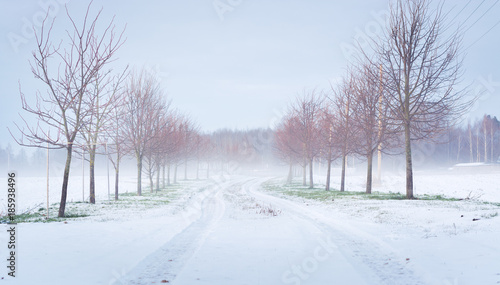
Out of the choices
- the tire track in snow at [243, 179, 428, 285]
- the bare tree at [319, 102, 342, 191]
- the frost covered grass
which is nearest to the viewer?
the tire track in snow at [243, 179, 428, 285]

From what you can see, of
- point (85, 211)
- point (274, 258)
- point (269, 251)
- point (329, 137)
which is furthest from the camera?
point (329, 137)

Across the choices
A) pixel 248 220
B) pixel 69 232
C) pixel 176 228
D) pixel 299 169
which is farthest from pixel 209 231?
pixel 299 169

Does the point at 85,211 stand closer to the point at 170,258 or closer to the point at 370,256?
the point at 170,258

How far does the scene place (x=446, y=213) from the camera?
34.9 ft

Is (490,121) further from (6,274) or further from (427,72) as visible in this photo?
(6,274)

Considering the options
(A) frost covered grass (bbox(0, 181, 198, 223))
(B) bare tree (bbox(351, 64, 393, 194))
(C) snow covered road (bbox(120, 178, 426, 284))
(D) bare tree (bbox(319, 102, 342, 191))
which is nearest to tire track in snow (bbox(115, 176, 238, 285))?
(C) snow covered road (bbox(120, 178, 426, 284))

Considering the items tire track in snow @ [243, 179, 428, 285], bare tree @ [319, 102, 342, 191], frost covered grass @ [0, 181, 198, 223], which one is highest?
bare tree @ [319, 102, 342, 191]

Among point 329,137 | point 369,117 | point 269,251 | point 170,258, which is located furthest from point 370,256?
point 329,137

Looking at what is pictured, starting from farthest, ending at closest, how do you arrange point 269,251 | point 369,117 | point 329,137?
point 329,137 → point 369,117 → point 269,251

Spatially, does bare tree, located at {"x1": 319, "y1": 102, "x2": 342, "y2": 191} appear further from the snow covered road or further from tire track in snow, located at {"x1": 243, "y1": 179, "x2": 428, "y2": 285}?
the snow covered road

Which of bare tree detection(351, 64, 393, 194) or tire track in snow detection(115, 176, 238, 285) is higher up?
bare tree detection(351, 64, 393, 194)

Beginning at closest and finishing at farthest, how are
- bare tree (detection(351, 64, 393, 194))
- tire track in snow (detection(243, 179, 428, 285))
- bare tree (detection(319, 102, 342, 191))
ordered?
tire track in snow (detection(243, 179, 428, 285)), bare tree (detection(351, 64, 393, 194)), bare tree (detection(319, 102, 342, 191))

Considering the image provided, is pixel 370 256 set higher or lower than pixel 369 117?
lower

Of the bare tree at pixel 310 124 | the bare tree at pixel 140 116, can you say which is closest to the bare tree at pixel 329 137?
the bare tree at pixel 310 124
